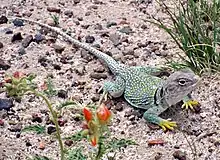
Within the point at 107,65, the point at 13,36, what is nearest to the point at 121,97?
the point at 107,65

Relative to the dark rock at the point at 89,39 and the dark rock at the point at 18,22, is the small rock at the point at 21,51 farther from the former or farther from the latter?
the dark rock at the point at 89,39

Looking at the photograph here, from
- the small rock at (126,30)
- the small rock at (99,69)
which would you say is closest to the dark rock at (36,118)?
the small rock at (99,69)

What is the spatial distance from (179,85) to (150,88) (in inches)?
13.0

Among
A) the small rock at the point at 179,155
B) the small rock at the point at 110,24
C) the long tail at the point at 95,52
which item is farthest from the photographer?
the small rock at the point at 110,24

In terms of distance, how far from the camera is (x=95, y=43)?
17.5 ft

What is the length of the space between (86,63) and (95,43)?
306 millimetres

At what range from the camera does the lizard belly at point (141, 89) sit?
4.54 metres

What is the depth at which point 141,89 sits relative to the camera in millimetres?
4637

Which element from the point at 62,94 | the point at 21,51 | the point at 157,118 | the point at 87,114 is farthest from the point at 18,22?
the point at 87,114

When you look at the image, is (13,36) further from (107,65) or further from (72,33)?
(107,65)

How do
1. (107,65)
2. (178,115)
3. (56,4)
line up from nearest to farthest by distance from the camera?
(178,115), (107,65), (56,4)

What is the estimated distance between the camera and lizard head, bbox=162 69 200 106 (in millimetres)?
4262

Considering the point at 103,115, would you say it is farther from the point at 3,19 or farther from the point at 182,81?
the point at 3,19

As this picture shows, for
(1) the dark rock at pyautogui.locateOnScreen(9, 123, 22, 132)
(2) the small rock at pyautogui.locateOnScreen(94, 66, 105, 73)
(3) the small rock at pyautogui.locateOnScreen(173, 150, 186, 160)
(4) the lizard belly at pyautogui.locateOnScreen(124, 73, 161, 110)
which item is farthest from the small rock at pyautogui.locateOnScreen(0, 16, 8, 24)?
(3) the small rock at pyautogui.locateOnScreen(173, 150, 186, 160)
